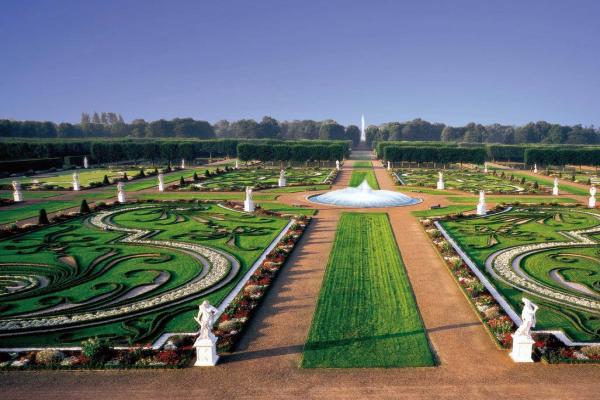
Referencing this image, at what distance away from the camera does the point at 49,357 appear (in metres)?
12.0

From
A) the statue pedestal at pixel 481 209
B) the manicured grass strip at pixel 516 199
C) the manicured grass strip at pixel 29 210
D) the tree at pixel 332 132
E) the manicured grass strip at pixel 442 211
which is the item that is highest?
the tree at pixel 332 132

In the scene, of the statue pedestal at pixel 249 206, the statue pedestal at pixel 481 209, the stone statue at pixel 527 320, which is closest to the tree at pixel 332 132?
the statue pedestal at pixel 249 206

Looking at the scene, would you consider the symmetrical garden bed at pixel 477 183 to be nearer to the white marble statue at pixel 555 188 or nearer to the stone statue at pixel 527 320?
the white marble statue at pixel 555 188

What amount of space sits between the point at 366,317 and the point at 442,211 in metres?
22.3

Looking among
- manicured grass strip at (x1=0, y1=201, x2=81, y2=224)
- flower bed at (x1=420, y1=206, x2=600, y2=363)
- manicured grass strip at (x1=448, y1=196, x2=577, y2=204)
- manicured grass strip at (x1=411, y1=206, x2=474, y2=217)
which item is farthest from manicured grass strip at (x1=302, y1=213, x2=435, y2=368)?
manicured grass strip at (x1=0, y1=201, x2=81, y2=224)

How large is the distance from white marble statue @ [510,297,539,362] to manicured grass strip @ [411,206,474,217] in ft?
69.8

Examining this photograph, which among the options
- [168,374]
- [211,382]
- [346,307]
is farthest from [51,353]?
[346,307]

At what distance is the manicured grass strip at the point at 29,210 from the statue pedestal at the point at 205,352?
26.7m

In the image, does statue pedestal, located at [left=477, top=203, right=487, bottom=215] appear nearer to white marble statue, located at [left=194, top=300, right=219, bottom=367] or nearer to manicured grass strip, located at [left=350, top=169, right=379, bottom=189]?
manicured grass strip, located at [left=350, top=169, right=379, bottom=189]

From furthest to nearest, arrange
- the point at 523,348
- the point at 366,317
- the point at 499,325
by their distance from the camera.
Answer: the point at 366,317 < the point at 499,325 < the point at 523,348

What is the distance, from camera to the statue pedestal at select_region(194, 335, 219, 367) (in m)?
11.8

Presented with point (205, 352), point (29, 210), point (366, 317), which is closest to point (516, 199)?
point (366, 317)

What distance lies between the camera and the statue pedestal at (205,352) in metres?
11.8

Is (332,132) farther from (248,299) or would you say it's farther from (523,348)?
(523,348)
